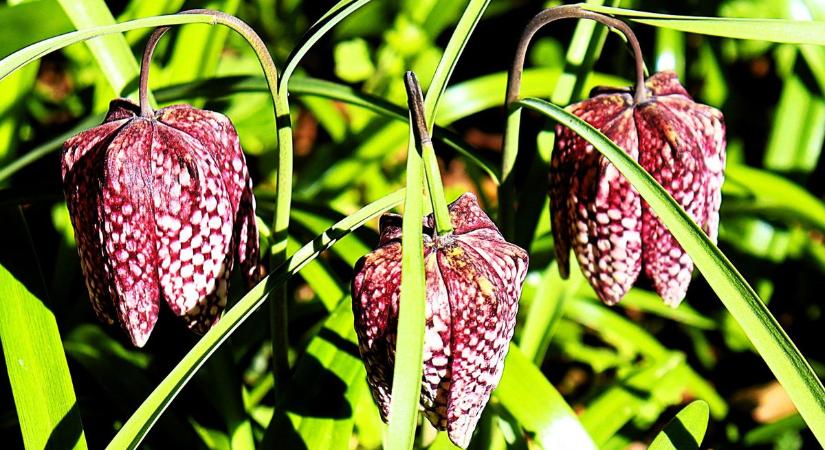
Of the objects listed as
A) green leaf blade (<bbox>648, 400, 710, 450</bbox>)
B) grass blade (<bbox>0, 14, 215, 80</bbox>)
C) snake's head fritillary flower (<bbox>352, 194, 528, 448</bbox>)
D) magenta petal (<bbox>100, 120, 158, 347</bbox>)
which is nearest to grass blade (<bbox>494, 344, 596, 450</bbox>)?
green leaf blade (<bbox>648, 400, 710, 450</bbox>)

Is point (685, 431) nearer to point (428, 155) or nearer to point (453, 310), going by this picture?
point (453, 310)

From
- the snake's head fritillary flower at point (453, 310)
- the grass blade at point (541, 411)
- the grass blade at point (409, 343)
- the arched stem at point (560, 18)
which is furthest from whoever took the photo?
the grass blade at point (541, 411)

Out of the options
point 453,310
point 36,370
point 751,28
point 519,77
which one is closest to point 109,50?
point 36,370

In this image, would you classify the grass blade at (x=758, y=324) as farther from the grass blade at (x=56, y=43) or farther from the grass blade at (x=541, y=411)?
the grass blade at (x=56, y=43)

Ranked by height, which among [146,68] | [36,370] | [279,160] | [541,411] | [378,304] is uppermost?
[146,68]

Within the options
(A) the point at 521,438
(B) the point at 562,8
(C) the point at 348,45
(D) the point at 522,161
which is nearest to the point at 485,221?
(B) the point at 562,8

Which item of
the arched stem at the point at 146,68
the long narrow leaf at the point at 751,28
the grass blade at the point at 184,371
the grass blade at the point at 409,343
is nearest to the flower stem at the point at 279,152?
the arched stem at the point at 146,68

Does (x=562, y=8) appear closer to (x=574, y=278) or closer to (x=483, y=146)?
(x=574, y=278)
